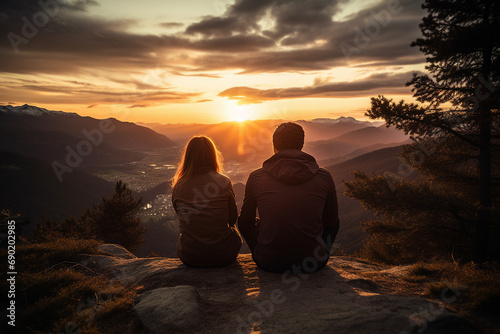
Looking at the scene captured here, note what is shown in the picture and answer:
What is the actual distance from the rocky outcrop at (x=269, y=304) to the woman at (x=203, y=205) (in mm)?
434

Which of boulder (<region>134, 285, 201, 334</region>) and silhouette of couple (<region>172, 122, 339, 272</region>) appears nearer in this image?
boulder (<region>134, 285, 201, 334</region>)

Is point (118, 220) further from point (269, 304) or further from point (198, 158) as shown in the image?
point (269, 304)

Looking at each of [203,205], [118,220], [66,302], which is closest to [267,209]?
[203,205]

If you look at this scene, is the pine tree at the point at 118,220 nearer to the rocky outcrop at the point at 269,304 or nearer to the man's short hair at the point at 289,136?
the rocky outcrop at the point at 269,304

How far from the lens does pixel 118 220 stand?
19.7 m

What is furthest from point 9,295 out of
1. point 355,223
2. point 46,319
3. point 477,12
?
point 355,223

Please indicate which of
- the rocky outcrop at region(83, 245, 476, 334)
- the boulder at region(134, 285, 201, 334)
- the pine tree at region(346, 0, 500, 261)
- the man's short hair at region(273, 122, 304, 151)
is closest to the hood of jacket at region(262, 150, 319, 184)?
the man's short hair at region(273, 122, 304, 151)

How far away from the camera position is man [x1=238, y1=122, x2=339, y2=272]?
3.42 metres

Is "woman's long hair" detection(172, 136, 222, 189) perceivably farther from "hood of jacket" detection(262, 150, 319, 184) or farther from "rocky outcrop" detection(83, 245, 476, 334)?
"rocky outcrop" detection(83, 245, 476, 334)

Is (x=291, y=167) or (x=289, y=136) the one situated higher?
(x=289, y=136)

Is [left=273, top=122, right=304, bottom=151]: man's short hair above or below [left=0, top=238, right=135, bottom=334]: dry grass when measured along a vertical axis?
above

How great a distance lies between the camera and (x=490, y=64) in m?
7.14

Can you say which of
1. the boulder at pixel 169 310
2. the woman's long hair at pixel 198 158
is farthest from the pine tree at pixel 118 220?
the boulder at pixel 169 310

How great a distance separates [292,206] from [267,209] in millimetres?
359
